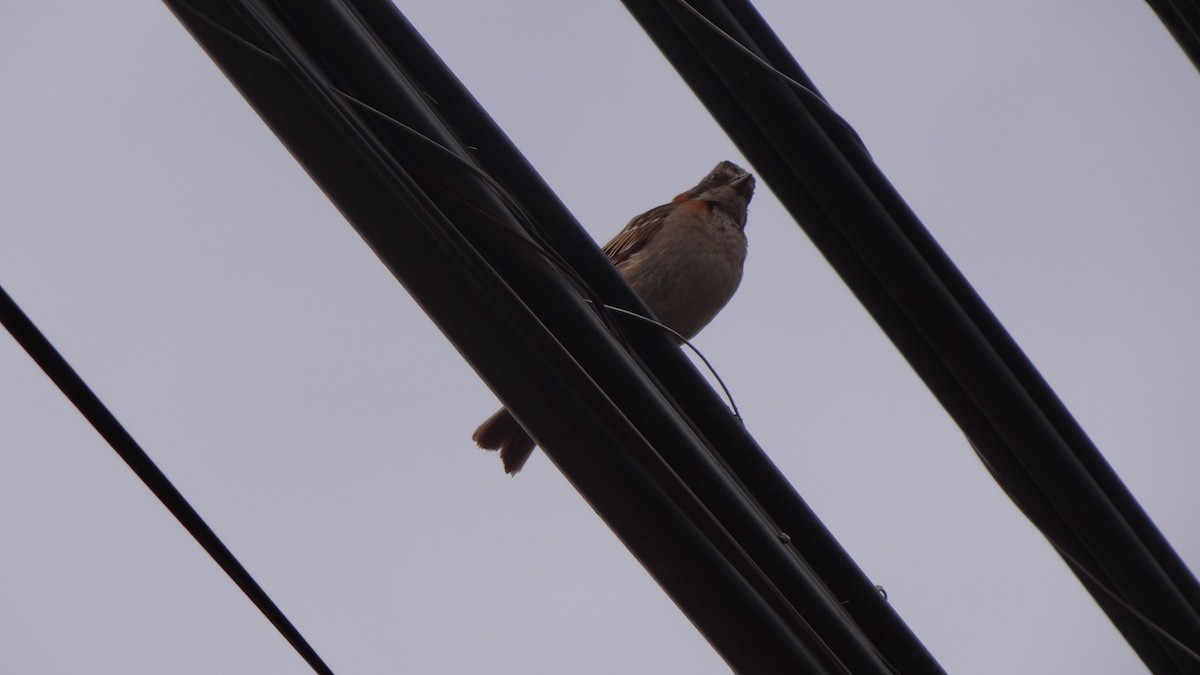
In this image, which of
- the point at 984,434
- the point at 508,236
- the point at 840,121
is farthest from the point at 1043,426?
the point at 508,236

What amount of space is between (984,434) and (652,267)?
9.37 feet

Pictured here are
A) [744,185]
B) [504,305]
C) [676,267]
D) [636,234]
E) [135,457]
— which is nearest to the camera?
[135,457]

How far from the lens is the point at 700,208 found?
6.61 metres

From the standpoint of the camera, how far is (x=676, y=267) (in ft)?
20.1

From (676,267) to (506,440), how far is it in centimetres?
122

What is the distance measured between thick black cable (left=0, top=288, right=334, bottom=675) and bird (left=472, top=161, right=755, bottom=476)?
4207 mm

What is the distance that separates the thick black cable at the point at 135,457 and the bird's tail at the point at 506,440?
13.5ft

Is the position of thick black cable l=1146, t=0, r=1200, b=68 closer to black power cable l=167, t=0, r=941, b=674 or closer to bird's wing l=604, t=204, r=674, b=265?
bird's wing l=604, t=204, r=674, b=265

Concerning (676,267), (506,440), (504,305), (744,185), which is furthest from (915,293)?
(744,185)

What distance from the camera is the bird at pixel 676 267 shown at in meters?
5.91

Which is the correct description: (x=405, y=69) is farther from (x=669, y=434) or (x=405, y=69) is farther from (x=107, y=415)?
(x=107, y=415)

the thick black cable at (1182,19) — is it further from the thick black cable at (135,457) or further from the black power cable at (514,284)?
the thick black cable at (135,457)

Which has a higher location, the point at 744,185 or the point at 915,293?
the point at 744,185

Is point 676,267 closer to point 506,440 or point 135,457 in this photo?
point 506,440
